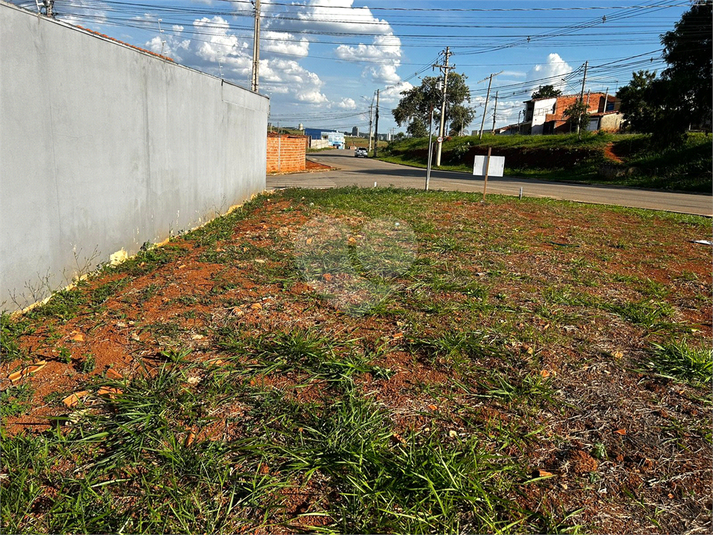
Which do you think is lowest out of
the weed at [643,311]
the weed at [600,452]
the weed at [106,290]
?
the weed at [600,452]

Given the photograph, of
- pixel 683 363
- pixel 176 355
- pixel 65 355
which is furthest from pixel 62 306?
pixel 683 363

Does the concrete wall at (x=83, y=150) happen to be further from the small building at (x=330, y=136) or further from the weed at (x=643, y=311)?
the small building at (x=330, y=136)

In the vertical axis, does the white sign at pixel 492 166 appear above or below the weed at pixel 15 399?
above

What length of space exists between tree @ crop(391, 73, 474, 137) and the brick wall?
2963 cm

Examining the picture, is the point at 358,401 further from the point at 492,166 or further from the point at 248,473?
the point at 492,166

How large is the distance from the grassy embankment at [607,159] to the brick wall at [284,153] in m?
14.3

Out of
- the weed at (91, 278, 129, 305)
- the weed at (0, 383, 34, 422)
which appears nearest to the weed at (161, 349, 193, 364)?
the weed at (0, 383, 34, 422)

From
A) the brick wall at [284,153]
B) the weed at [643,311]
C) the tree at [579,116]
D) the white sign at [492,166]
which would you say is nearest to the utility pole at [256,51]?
the brick wall at [284,153]

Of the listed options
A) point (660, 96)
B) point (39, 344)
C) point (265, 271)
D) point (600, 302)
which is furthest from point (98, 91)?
point (660, 96)

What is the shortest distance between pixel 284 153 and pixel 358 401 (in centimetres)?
2597

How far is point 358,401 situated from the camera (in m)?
3.07

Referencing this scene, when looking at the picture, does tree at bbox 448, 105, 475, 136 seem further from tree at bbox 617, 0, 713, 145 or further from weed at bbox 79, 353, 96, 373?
weed at bbox 79, 353, 96, 373

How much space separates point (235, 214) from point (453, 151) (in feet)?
127

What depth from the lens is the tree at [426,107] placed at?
61.6 metres
